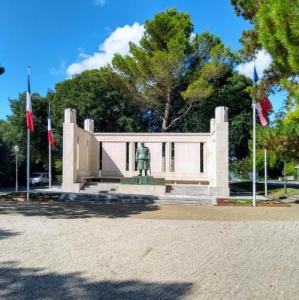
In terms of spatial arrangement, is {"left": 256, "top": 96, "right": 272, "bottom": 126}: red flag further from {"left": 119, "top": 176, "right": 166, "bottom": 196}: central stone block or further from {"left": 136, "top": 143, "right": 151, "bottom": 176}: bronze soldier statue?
{"left": 136, "top": 143, "right": 151, "bottom": 176}: bronze soldier statue

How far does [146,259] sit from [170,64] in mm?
26868

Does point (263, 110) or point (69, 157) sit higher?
point (263, 110)

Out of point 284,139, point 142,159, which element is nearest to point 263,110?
point 284,139

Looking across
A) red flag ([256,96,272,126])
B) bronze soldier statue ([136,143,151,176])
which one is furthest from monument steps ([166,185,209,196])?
red flag ([256,96,272,126])

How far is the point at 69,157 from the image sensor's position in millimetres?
23734

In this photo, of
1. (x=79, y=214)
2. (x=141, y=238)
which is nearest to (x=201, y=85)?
(x=79, y=214)

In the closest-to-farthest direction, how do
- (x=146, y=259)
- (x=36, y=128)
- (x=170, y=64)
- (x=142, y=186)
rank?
(x=146, y=259)
(x=142, y=186)
(x=170, y=64)
(x=36, y=128)

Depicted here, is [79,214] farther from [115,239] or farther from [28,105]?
[28,105]

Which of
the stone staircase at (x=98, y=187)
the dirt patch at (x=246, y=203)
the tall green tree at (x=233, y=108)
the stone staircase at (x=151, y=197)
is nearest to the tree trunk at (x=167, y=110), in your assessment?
the tall green tree at (x=233, y=108)

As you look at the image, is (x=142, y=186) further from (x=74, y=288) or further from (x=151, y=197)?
(x=74, y=288)

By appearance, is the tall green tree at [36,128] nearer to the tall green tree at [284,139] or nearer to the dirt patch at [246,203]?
the dirt patch at [246,203]

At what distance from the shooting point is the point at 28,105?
18953mm

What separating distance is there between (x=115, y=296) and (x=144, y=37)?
31745mm

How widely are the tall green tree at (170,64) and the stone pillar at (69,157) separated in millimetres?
10606
